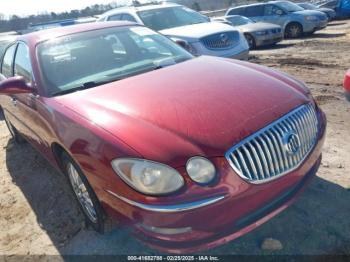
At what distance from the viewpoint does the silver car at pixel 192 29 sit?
7.52 metres

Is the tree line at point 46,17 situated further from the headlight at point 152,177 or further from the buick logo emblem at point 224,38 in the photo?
the headlight at point 152,177

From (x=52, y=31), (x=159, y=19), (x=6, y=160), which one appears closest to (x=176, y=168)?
(x=52, y=31)

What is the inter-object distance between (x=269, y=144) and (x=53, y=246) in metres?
2.03

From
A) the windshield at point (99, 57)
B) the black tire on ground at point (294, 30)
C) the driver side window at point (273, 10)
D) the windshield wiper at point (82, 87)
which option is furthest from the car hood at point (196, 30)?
the driver side window at point (273, 10)

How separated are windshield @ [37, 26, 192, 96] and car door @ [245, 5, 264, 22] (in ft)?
43.6

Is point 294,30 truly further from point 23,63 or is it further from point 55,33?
point 23,63

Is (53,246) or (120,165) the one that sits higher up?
(120,165)

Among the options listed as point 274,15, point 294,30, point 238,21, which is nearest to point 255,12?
point 274,15

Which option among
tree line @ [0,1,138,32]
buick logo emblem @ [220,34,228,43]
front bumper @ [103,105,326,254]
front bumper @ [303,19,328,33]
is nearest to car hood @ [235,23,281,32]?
front bumper @ [303,19,328,33]

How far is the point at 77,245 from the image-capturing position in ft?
Answer: 10.0

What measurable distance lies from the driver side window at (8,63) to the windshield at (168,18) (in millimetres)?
4037

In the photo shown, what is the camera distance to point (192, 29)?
26.3 feet

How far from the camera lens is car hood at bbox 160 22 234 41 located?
764 centimetres

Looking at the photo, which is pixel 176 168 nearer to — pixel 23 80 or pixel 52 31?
pixel 23 80
